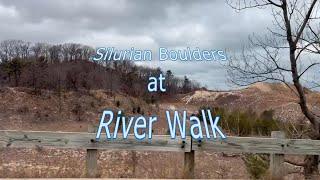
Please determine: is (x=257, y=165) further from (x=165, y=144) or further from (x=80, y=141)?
(x=80, y=141)

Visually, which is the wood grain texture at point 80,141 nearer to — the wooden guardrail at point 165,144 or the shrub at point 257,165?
the wooden guardrail at point 165,144

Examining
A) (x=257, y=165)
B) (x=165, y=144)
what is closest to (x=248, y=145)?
(x=257, y=165)

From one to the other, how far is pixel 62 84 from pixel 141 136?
47501 mm

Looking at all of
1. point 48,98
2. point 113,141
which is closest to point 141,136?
point 113,141

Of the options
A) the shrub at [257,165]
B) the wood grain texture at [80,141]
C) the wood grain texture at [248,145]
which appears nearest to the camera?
the wood grain texture at [80,141]

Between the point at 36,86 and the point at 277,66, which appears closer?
the point at 277,66

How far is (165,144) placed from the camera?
9.42 metres

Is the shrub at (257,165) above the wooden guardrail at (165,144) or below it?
below

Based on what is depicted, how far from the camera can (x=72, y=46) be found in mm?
30656

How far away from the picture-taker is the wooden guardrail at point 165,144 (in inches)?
364

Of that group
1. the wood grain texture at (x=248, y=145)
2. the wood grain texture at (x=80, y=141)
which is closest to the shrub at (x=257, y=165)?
the wood grain texture at (x=248, y=145)

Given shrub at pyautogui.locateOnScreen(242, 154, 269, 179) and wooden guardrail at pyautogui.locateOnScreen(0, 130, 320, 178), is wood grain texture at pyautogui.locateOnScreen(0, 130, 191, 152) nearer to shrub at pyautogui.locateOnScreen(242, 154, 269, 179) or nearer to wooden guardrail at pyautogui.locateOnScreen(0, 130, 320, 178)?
wooden guardrail at pyautogui.locateOnScreen(0, 130, 320, 178)

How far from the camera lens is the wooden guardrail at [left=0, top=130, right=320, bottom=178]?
9.23 metres

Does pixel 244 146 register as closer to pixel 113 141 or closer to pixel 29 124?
pixel 113 141
